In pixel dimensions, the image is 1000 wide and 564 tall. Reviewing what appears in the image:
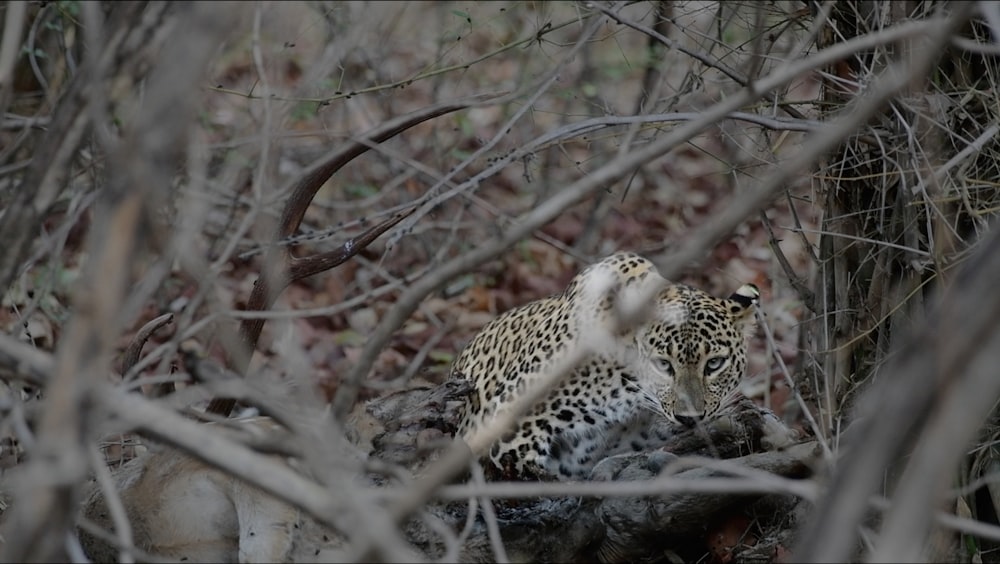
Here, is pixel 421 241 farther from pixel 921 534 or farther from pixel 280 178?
pixel 921 534

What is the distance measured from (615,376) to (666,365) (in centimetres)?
26

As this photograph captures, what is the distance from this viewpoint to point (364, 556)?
2570mm

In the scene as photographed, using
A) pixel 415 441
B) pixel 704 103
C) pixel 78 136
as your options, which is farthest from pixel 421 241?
pixel 78 136

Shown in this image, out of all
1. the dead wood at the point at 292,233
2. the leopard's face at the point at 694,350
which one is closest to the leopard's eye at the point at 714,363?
the leopard's face at the point at 694,350

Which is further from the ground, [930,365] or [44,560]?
[930,365]

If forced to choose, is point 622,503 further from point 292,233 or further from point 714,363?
point 292,233

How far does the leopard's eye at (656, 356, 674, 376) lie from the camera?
214 inches

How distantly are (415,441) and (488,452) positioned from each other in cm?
61

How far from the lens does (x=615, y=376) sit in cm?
558

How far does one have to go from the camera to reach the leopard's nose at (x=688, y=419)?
515cm

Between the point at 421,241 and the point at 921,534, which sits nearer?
the point at 921,534

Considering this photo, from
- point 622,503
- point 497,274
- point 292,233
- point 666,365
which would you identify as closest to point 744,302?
point 666,365

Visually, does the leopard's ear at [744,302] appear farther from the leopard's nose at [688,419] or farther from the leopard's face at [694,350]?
the leopard's nose at [688,419]

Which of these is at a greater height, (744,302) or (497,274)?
(744,302)
